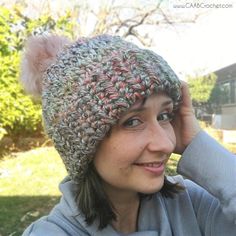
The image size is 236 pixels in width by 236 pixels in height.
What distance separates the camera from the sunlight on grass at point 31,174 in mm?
→ 5164

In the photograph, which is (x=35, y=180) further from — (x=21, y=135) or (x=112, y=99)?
(x=112, y=99)

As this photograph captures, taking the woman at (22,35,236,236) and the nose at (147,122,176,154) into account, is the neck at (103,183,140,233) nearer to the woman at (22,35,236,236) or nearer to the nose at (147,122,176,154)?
the woman at (22,35,236,236)

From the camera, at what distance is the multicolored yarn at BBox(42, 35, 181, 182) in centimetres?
134

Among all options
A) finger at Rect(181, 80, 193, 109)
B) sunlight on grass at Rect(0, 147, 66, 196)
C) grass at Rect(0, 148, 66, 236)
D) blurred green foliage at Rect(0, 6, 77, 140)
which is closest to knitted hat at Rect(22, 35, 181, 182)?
finger at Rect(181, 80, 193, 109)

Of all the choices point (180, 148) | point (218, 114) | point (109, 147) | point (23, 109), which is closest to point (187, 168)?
point (180, 148)

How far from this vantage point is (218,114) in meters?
14.8

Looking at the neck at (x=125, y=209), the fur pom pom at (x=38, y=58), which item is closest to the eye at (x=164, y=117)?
the neck at (x=125, y=209)

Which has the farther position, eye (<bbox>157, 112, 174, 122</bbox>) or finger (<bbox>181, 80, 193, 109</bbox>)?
finger (<bbox>181, 80, 193, 109</bbox>)

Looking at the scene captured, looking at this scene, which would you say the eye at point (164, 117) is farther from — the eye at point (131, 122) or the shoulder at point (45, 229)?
the shoulder at point (45, 229)

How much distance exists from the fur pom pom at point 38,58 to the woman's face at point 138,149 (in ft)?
1.45

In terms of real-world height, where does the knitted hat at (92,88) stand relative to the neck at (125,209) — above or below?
above

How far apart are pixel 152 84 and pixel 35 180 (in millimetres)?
4564

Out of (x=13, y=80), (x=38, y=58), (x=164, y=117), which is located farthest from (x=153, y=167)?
(x=13, y=80)

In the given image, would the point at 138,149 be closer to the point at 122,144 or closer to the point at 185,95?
the point at 122,144
